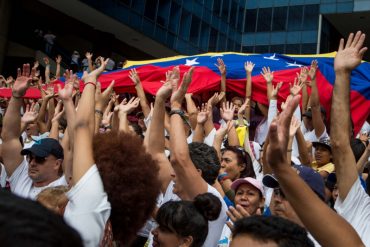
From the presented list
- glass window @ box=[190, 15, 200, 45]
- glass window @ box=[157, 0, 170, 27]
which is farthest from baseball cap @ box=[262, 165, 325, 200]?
glass window @ box=[190, 15, 200, 45]

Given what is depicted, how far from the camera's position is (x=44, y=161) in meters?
4.01

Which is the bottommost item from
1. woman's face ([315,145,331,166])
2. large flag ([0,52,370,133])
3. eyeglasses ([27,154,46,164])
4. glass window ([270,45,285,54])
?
eyeglasses ([27,154,46,164])

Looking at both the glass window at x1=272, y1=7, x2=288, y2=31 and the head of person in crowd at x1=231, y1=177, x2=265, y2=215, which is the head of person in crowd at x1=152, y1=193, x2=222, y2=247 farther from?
the glass window at x1=272, y1=7, x2=288, y2=31

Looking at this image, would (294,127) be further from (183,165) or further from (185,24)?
(185,24)

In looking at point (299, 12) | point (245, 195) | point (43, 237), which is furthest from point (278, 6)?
point (43, 237)

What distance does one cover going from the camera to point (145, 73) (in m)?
8.59

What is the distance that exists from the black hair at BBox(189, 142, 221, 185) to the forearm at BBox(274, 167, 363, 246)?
1.34 meters

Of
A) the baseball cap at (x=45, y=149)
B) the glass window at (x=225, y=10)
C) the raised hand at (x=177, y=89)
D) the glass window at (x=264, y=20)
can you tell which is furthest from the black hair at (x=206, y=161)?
the glass window at (x=264, y=20)

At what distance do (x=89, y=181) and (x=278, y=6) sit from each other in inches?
1419

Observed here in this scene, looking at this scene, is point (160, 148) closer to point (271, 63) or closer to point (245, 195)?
point (245, 195)

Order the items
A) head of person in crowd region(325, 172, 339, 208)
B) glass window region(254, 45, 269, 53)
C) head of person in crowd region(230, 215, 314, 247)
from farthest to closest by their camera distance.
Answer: glass window region(254, 45, 269, 53)
head of person in crowd region(325, 172, 339, 208)
head of person in crowd region(230, 215, 314, 247)

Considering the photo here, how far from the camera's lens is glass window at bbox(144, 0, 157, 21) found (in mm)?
25281

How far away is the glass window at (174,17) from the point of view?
27.3 metres

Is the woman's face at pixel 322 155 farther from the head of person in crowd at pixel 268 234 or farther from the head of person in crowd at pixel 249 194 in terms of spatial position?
the head of person in crowd at pixel 268 234
